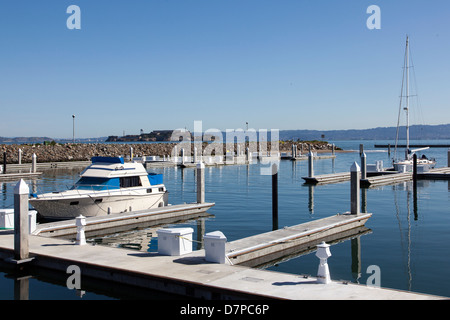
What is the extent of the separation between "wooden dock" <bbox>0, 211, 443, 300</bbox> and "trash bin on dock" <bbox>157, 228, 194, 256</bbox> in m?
0.22

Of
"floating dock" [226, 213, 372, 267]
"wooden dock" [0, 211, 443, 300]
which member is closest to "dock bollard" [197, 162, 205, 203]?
"floating dock" [226, 213, 372, 267]

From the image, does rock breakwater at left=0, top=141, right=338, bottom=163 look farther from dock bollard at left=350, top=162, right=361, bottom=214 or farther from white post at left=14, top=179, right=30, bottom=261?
white post at left=14, top=179, right=30, bottom=261

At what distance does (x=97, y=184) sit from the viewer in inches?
997

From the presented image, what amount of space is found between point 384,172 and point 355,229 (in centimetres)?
3027

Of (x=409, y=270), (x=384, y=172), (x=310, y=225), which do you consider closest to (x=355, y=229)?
(x=310, y=225)

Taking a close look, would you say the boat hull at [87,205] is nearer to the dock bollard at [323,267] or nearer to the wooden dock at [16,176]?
the dock bollard at [323,267]

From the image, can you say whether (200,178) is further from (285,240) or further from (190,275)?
(190,275)

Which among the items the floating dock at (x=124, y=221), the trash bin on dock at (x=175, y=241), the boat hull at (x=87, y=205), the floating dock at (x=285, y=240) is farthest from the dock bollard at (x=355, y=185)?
the boat hull at (x=87, y=205)

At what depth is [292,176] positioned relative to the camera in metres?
53.4

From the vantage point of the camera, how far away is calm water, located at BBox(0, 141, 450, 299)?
15008 millimetres

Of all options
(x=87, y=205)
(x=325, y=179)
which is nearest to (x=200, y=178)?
(x=87, y=205)

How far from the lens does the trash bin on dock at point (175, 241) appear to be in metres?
14.4

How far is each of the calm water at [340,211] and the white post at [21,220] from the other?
33.6 inches
